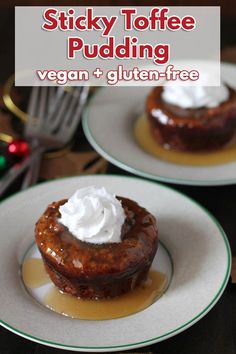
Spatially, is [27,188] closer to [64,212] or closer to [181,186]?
[64,212]

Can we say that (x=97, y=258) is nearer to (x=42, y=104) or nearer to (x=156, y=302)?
(x=156, y=302)

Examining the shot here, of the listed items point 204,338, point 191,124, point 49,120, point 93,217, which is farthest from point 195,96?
point 204,338

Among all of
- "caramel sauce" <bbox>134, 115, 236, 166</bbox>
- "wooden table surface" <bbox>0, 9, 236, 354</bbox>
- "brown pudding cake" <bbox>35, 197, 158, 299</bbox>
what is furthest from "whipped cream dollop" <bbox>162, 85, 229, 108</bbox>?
"brown pudding cake" <bbox>35, 197, 158, 299</bbox>

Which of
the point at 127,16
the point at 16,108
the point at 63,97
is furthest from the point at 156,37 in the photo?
the point at 16,108

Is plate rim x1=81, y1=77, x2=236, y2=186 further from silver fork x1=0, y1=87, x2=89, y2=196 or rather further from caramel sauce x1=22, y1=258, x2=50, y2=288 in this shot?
caramel sauce x1=22, y1=258, x2=50, y2=288

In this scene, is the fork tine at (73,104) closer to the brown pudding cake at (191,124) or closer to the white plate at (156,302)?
the brown pudding cake at (191,124)
